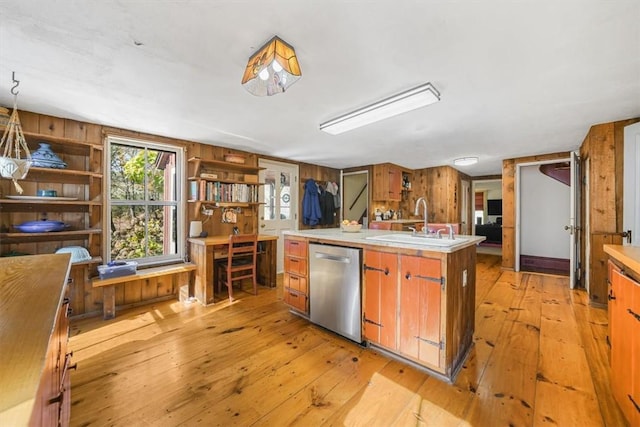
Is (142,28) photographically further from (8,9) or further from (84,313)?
(84,313)

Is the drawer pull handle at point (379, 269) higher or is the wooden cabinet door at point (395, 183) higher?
the wooden cabinet door at point (395, 183)

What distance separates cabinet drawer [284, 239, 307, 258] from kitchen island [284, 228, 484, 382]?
43 cm

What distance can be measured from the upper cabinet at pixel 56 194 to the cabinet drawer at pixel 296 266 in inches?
80.4

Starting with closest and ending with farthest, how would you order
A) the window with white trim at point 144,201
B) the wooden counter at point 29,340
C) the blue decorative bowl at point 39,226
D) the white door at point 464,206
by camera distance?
1. the wooden counter at point 29,340
2. the blue decorative bowl at point 39,226
3. the window with white trim at point 144,201
4. the white door at point 464,206

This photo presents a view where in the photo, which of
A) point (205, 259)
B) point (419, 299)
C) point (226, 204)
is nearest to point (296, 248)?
point (205, 259)

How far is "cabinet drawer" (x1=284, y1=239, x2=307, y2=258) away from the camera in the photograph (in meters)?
2.81

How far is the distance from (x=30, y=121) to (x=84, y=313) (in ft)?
6.80

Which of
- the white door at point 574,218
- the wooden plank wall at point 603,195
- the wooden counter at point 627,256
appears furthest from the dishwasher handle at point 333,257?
the white door at point 574,218

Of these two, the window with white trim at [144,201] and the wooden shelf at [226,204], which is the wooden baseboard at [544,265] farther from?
the window with white trim at [144,201]

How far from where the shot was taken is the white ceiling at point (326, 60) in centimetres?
132

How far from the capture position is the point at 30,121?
2650mm

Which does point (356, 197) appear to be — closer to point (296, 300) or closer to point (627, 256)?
point (296, 300)

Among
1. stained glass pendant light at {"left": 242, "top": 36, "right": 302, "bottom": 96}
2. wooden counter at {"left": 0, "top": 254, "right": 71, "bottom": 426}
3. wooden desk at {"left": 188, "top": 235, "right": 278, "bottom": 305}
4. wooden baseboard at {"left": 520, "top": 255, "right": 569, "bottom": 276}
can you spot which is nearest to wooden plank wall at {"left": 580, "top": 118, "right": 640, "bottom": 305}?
wooden baseboard at {"left": 520, "top": 255, "right": 569, "bottom": 276}

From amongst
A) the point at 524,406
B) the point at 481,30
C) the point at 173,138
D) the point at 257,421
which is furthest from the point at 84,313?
the point at 481,30
